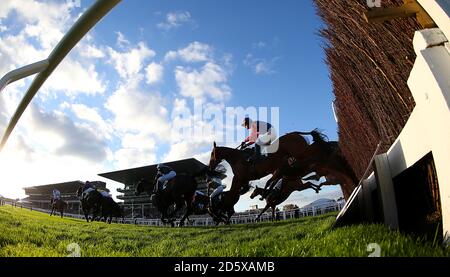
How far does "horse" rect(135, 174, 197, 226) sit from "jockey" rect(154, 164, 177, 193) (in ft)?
0.08

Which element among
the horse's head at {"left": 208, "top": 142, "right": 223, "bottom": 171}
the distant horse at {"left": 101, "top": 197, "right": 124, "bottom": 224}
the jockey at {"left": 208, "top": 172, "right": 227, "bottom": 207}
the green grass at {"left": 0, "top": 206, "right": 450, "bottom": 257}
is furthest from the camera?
the jockey at {"left": 208, "top": 172, "right": 227, "bottom": 207}

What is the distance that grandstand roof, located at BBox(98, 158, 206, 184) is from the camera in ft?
6.15

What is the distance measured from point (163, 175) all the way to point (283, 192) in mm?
710

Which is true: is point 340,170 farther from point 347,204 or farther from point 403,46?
point 403,46

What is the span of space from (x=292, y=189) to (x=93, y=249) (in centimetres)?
114

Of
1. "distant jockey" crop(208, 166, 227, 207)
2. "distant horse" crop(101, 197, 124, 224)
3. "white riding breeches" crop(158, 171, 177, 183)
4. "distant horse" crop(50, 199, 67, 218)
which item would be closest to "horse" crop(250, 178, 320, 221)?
"distant jockey" crop(208, 166, 227, 207)

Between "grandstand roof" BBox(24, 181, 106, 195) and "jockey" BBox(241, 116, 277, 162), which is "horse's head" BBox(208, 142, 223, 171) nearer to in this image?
"jockey" BBox(241, 116, 277, 162)

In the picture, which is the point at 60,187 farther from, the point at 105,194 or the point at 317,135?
the point at 317,135

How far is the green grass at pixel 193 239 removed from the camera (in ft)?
4.49

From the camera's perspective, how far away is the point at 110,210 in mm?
2211

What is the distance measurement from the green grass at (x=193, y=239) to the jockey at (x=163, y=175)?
0.26 m

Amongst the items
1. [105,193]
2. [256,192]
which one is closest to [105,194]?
[105,193]
